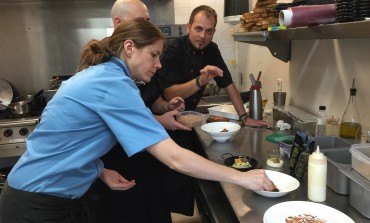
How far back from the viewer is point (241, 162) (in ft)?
4.55

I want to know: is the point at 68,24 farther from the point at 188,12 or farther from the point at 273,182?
the point at 273,182

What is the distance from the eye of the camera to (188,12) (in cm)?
340

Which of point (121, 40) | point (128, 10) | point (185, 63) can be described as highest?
point (128, 10)

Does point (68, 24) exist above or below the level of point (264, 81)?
above

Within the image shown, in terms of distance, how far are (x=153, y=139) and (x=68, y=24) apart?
2627 millimetres

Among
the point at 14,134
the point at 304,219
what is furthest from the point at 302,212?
the point at 14,134

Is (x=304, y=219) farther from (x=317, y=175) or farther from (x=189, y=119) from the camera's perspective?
(x=189, y=119)

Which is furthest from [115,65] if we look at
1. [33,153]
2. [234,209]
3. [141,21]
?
[234,209]

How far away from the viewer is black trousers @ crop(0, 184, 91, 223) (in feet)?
3.69

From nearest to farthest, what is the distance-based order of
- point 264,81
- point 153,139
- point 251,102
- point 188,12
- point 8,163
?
point 153,139 → point 251,102 → point 264,81 → point 8,163 → point 188,12

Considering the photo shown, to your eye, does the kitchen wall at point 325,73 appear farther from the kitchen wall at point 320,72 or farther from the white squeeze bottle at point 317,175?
the white squeeze bottle at point 317,175

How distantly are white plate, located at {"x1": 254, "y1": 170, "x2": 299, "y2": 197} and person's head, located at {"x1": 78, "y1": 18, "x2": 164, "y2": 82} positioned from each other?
0.60m

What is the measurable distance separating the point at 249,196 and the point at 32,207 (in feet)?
2.50

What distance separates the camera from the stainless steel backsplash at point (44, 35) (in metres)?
3.14
